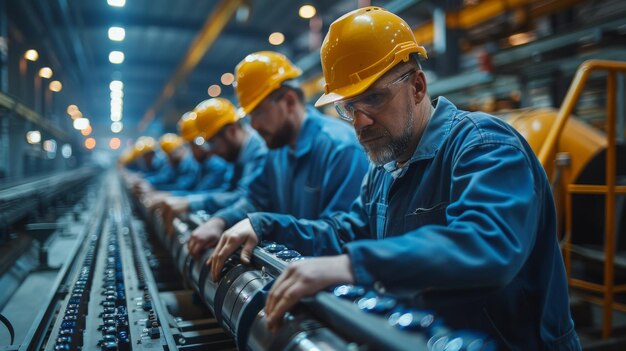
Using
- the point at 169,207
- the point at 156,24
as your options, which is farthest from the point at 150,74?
the point at 169,207

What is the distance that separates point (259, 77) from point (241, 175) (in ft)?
5.30

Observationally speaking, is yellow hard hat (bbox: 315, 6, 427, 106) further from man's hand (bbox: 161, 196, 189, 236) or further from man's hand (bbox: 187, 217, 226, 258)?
man's hand (bbox: 161, 196, 189, 236)

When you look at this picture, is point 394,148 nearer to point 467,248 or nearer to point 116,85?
point 467,248

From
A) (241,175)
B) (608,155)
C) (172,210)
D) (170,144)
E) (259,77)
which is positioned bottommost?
(172,210)

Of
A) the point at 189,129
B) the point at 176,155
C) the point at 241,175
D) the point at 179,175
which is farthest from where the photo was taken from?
the point at 179,175

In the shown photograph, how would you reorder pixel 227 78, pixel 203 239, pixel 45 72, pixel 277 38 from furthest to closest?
pixel 227 78
pixel 277 38
pixel 45 72
pixel 203 239

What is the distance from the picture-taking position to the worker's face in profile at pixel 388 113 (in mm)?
1391

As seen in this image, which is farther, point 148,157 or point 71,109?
point 71,109

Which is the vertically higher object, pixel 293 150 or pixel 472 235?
pixel 293 150

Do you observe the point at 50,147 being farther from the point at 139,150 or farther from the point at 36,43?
the point at 139,150

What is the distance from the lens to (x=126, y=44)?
1165 centimetres

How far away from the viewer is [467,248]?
37.2 inches

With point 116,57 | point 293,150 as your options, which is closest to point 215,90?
point 116,57

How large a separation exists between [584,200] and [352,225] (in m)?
2.89
